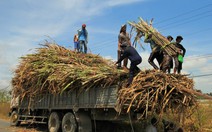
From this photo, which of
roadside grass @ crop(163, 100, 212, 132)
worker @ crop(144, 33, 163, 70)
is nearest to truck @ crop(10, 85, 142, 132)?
worker @ crop(144, 33, 163, 70)

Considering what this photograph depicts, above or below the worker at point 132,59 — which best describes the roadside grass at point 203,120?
below

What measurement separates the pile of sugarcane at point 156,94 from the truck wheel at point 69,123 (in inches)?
87.5

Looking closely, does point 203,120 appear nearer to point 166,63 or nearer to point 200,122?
point 200,122

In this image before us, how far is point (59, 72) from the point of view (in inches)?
375

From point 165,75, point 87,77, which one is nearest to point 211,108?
point 165,75

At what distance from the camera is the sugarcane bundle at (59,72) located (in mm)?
8391

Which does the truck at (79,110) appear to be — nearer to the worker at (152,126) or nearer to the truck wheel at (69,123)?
the truck wheel at (69,123)

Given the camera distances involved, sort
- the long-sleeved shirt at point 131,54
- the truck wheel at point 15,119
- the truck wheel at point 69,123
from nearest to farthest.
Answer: the long-sleeved shirt at point 131,54
the truck wheel at point 69,123
the truck wheel at point 15,119

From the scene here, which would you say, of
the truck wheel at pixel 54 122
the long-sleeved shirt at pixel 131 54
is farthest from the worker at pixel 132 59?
the truck wheel at pixel 54 122

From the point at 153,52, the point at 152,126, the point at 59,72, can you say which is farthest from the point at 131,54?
the point at 59,72

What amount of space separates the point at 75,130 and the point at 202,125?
3.87 meters

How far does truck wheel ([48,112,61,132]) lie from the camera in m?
10.1

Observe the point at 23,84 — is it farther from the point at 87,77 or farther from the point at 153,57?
the point at 153,57

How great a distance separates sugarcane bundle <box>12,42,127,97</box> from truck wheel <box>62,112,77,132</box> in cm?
85
